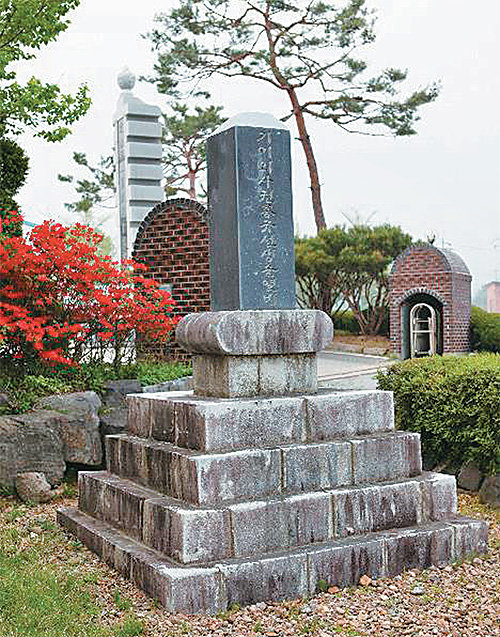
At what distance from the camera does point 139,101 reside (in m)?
13.5

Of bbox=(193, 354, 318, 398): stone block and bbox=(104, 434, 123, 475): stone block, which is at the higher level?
bbox=(193, 354, 318, 398): stone block

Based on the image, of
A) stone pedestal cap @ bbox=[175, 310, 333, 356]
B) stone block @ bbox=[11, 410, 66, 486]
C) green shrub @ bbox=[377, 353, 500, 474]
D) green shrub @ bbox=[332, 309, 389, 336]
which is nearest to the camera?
stone pedestal cap @ bbox=[175, 310, 333, 356]

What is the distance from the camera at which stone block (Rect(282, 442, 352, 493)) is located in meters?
4.65

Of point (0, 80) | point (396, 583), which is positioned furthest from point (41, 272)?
point (396, 583)

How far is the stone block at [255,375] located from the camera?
4.85 metres

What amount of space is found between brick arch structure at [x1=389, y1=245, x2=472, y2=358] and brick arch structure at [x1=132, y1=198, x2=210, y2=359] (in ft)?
26.4

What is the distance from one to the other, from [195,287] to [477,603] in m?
6.63

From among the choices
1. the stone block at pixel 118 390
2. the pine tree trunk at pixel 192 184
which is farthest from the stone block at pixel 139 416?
the pine tree trunk at pixel 192 184

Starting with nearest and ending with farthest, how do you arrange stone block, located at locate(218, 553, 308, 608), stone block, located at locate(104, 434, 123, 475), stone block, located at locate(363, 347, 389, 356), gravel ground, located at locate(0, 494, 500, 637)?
gravel ground, located at locate(0, 494, 500, 637) → stone block, located at locate(218, 553, 308, 608) → stone block, located at locate(104, 434, 123, 475) → stone block, located at locate(363, 347, 389, 356)

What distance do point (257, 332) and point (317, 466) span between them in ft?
2.76

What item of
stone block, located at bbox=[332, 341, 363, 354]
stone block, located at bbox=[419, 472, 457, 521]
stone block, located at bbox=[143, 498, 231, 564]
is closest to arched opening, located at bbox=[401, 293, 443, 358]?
stone block, located at bbox=[332, 341, 363, 354]

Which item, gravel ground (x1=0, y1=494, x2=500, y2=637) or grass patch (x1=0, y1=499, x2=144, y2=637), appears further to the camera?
gravel ground (x1=0, y1=494, x2=500, y2=637)

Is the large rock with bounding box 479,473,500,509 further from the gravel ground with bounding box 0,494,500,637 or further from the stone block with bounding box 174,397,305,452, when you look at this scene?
the stone block with bounding box 174,397,305,452

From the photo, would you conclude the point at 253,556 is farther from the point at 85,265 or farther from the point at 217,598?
the point at 85,265
